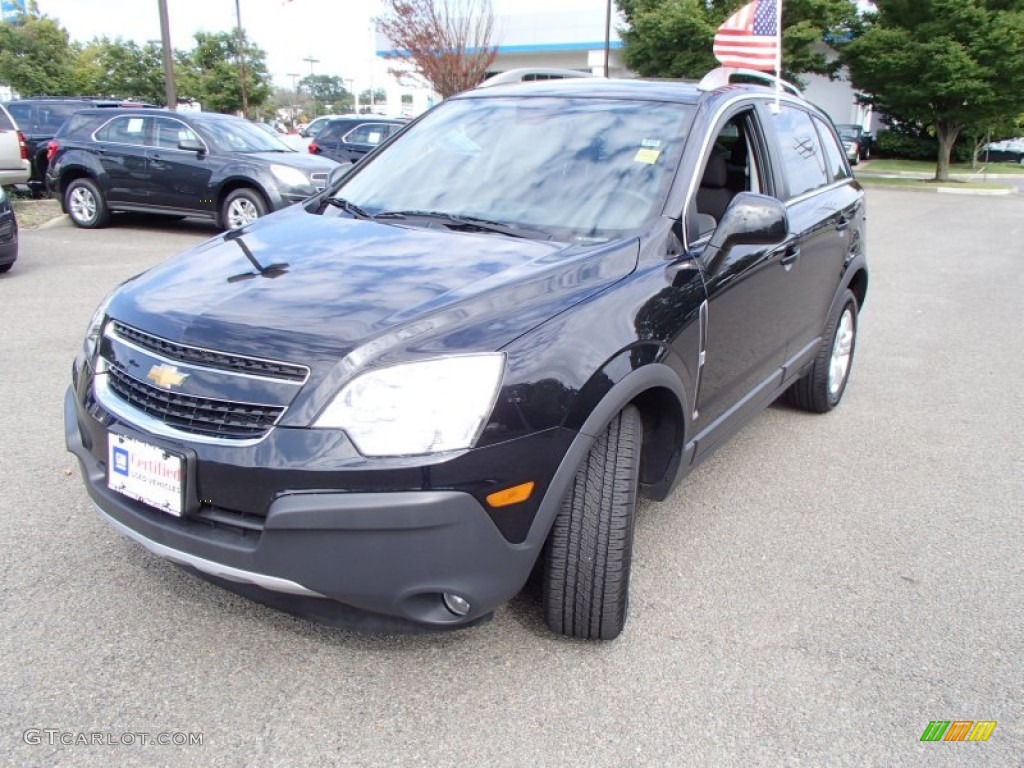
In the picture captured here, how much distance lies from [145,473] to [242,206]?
31.0 feet

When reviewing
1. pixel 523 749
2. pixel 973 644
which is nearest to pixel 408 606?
pixel 523 749

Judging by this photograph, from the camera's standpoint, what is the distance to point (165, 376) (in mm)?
2377

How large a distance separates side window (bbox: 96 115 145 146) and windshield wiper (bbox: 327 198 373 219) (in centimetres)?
921

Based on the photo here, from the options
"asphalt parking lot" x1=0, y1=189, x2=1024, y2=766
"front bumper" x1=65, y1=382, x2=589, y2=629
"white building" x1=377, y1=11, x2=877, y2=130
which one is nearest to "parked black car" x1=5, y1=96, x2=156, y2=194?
"asphalt parking lot" x1=0, y1=189, x2=1024, y2=766

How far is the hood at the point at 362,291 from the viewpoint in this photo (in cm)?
229

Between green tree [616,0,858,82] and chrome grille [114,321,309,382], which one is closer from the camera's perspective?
chrome grille [114,321,309,382]

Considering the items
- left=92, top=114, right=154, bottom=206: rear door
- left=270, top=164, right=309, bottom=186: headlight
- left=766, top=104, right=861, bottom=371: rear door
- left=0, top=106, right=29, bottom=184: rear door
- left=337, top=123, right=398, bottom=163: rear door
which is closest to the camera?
left=766, top=104, right=861, bottom=371: rear door

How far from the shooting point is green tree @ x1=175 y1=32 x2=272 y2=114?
122ft

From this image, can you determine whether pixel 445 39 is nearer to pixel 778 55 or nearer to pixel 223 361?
pixel 778 55

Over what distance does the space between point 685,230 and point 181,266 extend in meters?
1.78

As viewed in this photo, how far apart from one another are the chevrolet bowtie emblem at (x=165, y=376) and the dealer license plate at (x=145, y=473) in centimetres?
17

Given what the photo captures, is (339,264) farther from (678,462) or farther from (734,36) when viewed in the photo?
(734,36)

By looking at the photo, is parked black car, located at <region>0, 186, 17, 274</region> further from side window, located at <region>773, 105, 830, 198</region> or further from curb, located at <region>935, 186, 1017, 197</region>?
curb, located at <region>935, 186, 1017, 197</region>

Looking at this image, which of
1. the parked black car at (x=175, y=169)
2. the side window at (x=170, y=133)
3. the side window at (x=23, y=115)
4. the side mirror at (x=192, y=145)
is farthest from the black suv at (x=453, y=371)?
the side window at (x=23, y=115)
